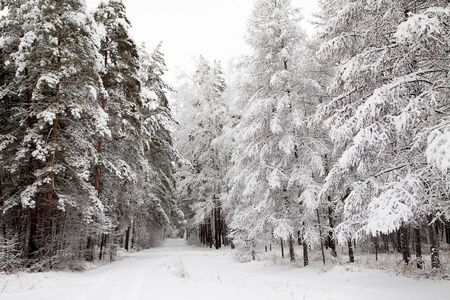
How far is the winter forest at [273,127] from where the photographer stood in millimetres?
5852

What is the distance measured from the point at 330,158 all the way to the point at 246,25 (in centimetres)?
818

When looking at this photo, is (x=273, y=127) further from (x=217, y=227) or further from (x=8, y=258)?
(x=217, y=227)

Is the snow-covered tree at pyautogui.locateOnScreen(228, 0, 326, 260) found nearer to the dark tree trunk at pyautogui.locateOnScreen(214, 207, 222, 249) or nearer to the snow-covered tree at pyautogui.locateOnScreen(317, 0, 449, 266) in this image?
the snow-covered tree at pyautogui.locateOnScreen(317, 0, 449, 266)

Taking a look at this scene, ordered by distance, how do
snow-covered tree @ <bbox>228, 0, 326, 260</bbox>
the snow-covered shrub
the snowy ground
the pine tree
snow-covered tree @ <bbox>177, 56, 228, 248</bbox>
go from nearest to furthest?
the snowy ground
the snow-covered shrub
snow-covered tree @ <bbox>228, 0, 326, 260</bbox>
the pine tree
snow-covered tree @ <bbox>177, 56, 228, 248</bbox>

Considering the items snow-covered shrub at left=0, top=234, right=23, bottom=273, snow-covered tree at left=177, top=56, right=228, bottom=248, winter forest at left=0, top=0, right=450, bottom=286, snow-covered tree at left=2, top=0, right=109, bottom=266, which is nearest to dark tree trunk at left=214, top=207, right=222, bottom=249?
snow-covered tree at left=177, top=56, right=228, bottom=248

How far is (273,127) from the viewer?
11352mm

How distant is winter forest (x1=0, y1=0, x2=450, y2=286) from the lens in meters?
5.85

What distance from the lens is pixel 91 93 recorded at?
1066 centimetres

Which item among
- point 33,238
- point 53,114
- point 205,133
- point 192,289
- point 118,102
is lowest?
point 192,289

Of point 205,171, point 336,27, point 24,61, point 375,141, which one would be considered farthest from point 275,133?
point 205,171

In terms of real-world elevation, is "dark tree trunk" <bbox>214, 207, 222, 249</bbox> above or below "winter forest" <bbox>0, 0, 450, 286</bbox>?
below

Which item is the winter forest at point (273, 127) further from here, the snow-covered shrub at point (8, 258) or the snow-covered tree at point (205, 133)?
the snow-covered tree at point (205, 133)

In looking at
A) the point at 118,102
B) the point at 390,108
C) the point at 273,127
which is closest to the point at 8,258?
the point at 118,102

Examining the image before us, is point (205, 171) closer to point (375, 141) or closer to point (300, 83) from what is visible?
point (300, 83)
